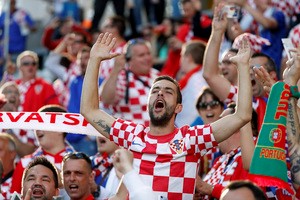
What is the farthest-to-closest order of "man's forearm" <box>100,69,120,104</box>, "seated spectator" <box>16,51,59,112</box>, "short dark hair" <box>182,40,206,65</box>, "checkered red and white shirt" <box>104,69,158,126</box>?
"seated spectator" <box>16,51,59,112</box>
"short dark hair" <box>182,40,206,65</box>
"checkered red and white shirt" <box>104,69,158,126</box>
"man's forearm" <box>100,69,120,104</box>

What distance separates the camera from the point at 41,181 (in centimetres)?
948

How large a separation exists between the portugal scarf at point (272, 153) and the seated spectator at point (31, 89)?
6368 millimetres

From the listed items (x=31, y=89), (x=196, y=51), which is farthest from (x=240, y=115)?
(x=31, y=89)

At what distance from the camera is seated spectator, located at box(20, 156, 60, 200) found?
941cm

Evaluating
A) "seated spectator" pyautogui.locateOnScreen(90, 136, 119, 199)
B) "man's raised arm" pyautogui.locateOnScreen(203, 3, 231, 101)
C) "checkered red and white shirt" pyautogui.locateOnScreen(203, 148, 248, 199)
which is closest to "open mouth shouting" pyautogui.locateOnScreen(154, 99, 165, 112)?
"checkered red and white shirt" pyautogui.locateOnScreen(203, 148, 248, 199)

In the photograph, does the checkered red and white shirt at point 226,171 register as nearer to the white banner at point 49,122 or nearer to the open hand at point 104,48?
the white banner at point 49,122

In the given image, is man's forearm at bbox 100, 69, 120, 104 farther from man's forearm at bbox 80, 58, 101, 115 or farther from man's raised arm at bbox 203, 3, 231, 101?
man's forearm at bbox 80, 58, 101, 115

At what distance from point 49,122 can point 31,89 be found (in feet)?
15.4

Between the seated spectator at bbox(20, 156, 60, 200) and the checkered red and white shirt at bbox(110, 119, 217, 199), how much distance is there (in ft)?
3.63

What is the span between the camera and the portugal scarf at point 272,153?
7.82m

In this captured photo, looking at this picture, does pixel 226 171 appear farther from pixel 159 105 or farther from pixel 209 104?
pixel 209 104

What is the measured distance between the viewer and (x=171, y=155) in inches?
339

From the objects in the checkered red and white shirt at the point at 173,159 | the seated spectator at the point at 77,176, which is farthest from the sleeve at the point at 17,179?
the checkered red and white shirt at the point at 173,159

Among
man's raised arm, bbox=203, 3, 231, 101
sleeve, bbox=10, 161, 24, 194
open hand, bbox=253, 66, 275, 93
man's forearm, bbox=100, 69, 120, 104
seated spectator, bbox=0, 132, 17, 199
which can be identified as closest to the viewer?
open hand, bbox=253, 66, 275, 93
